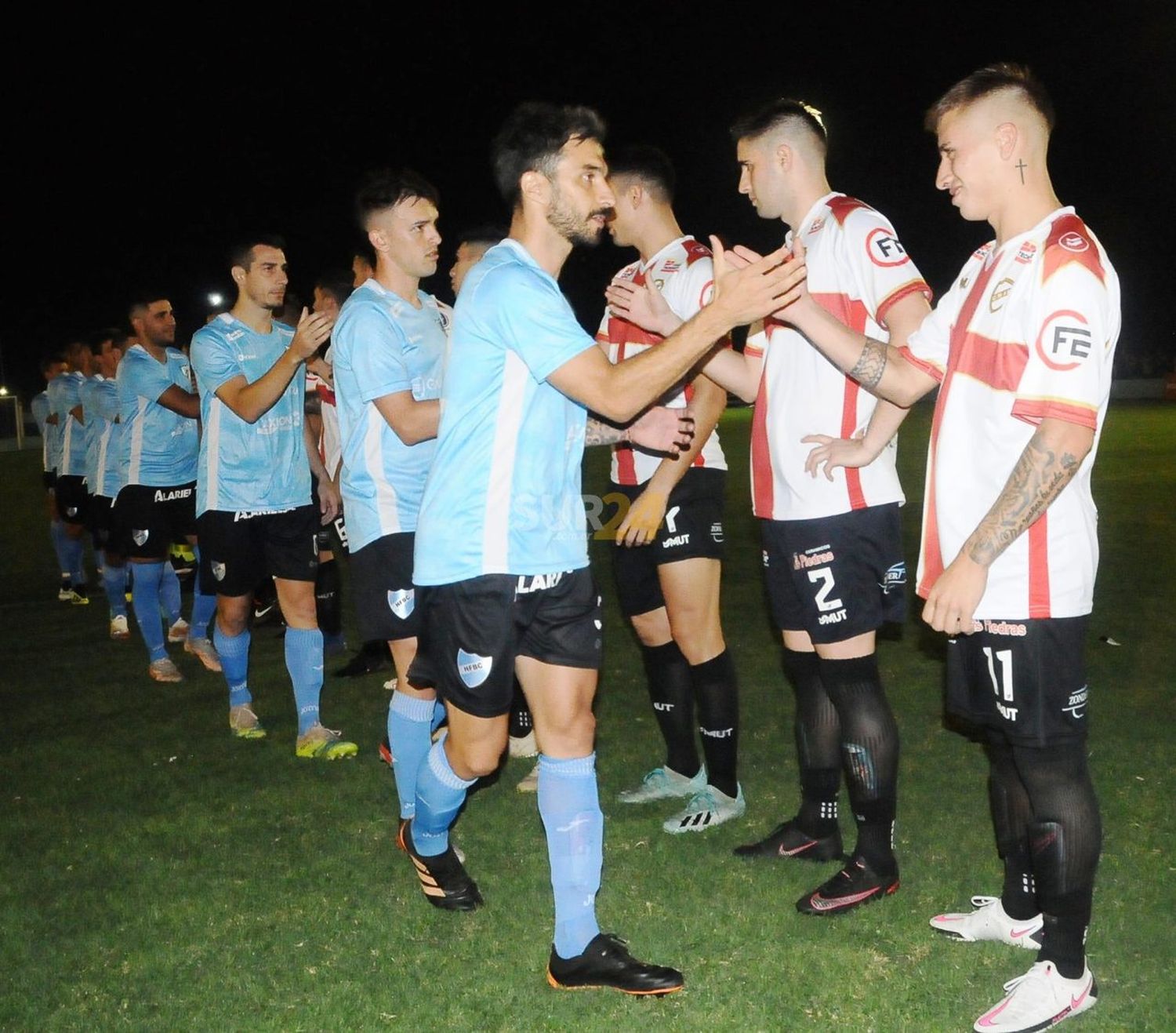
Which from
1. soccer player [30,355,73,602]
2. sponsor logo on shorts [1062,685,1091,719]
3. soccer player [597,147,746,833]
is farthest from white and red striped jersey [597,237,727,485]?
soccer player [30,355,73,602]

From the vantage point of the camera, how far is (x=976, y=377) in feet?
9.40

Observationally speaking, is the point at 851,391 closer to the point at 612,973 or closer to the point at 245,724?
the point at 612,973

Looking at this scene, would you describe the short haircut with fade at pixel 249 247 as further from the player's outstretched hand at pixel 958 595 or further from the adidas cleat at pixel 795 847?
the player's outstretched hand at pixel 958 595

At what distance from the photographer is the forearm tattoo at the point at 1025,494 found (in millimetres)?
2637

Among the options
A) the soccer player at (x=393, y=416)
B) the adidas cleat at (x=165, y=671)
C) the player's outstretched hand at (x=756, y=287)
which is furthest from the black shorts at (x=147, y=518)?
the player's outstretched hand at (x=756, y=287)

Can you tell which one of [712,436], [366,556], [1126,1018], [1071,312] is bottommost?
[1126,1018]

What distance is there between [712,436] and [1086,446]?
2.03m

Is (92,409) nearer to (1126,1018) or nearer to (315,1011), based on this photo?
(315,1011)

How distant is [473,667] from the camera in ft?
10.4

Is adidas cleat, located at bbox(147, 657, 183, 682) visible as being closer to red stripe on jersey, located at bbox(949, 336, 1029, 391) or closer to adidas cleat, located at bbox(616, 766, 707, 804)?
adidas cleat, located at bbox(616, 766, 707, 804)

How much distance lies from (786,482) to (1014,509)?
3.62 ft

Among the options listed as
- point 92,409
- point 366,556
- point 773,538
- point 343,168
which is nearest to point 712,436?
point 773,538

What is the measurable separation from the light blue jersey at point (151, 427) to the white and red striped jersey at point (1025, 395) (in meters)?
5.86

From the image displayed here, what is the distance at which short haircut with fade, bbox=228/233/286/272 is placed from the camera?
5648 millimetres
